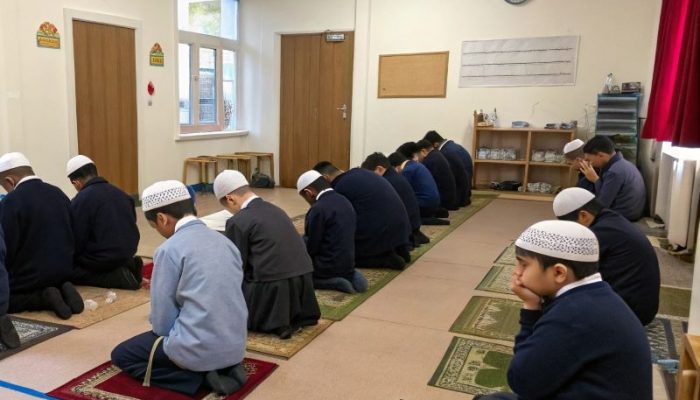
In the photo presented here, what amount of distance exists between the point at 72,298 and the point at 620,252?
306cm

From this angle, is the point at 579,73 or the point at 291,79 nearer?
the point at 579,73

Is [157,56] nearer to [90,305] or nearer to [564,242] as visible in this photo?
[90,305]

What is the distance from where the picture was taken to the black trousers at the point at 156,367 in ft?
8.08

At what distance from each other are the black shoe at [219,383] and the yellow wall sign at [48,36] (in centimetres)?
489

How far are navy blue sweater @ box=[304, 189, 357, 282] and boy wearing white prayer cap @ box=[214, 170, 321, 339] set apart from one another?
578 millimetres

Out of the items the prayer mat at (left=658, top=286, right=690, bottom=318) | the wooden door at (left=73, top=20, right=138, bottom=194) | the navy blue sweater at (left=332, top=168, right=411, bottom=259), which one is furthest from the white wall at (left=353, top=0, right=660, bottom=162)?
the navy blue sweater at (left=332, top=168, right=411, bottom=259)

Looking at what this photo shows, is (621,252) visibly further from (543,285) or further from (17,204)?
(17,204)

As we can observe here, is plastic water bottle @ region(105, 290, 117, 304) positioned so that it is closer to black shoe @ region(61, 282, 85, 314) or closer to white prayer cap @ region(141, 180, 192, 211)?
black shoe @ region(61, 282, 85, 314)

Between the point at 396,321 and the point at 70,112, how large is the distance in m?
4.74

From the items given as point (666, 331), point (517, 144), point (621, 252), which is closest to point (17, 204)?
point (621, 252)

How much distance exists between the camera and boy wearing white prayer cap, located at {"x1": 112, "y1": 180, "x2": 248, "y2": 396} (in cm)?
231

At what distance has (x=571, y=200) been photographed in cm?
296

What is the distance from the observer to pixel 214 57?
9.05 meters

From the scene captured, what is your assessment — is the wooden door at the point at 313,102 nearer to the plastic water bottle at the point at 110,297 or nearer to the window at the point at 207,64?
the window at the point at 207,64
